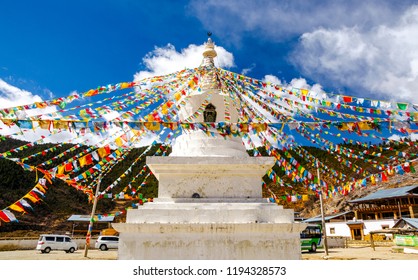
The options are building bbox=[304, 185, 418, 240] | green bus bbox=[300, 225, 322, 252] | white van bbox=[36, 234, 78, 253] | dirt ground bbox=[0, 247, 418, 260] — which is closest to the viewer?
dirt ground bbox=[0, 247, 418, 260]

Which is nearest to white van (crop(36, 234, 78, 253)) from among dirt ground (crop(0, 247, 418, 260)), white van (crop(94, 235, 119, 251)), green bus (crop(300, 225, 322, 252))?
dirt ground (crop(0, 247, 418, 260))

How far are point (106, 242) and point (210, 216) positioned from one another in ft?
60.6

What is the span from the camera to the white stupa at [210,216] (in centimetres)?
592

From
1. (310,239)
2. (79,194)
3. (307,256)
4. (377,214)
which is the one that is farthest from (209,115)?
(79,194)

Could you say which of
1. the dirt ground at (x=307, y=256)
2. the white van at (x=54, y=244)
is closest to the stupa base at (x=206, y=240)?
the dirt ground at (x=307, y=256)

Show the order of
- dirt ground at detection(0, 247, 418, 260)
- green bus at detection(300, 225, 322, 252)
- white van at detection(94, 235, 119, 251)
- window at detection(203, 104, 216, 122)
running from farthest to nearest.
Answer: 1. white van at detection(94, 235, 119, 251)
2. green bus at detection(300, 225, 322, 252)
3. dirt ground at detection(0, 247, 418, 260)
4. window at detection(203, 104, 216, 122)

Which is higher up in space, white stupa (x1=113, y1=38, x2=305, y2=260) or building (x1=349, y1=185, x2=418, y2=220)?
building (x1=349, y1=185, x2=418, y2=220)

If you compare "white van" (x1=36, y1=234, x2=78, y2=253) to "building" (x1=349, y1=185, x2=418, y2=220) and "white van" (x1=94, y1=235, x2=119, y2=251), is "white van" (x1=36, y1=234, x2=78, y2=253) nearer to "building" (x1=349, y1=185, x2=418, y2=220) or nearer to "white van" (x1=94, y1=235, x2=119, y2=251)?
"white van" (x1=94, y1=235, x2=119, y2=251)

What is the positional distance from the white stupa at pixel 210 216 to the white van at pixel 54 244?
16.1 m

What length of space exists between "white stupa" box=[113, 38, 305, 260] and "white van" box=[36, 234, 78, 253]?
16.1 m

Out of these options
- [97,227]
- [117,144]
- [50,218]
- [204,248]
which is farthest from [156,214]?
[50,218]

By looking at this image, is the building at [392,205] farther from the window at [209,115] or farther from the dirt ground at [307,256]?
the window at [209,115]

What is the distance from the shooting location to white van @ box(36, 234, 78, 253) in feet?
61.8

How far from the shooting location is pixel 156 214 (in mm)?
6133
